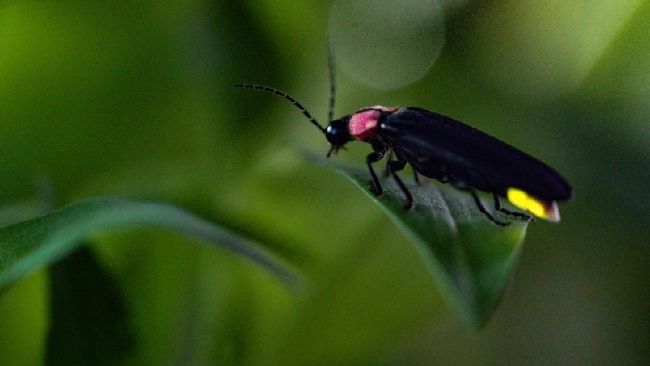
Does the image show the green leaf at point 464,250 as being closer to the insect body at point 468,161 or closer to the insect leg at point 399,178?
the insect leg at point 399,178

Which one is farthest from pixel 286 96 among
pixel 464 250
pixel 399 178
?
pixel 464 250

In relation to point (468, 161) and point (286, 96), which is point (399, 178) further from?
point (286, 96)

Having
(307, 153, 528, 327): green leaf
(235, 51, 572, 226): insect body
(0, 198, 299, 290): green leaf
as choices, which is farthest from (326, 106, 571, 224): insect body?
(0, 198, 299, 290): green leaf

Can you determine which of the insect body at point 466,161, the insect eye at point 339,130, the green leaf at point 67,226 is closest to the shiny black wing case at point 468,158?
the insect body at point 466,161

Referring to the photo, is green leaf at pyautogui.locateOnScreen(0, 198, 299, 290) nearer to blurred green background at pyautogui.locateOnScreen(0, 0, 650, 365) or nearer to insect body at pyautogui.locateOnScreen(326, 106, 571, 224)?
blurred green background at pyautogui.locateOnScreen(0, 0, 650, 365)

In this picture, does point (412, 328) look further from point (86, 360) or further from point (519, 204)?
point (86, 360)
